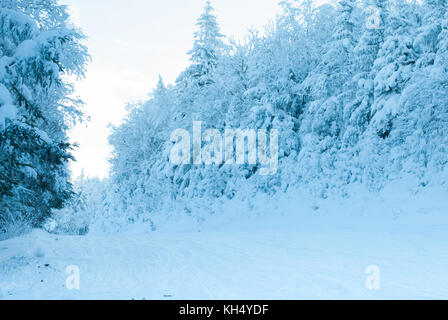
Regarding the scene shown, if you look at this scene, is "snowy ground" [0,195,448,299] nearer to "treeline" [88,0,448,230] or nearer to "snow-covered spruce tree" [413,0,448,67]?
"treeline" [88,0,448,230]

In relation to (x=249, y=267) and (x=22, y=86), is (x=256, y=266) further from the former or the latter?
(x=22, y=86)

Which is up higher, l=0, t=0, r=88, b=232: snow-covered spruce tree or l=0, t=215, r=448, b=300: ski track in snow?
l=0, t=0, r=88, b=232: snow-covered spruce tree

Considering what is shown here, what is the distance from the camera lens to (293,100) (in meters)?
19.3

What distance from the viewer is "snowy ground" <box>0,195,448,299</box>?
493 centimetres

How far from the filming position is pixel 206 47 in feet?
87.2

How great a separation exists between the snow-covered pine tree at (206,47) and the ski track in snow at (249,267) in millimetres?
18109

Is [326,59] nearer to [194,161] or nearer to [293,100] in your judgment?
[293,100]

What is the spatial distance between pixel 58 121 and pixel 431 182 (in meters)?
14.2

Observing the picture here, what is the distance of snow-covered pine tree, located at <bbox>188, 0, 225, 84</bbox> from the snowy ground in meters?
17.8

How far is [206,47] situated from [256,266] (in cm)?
2240

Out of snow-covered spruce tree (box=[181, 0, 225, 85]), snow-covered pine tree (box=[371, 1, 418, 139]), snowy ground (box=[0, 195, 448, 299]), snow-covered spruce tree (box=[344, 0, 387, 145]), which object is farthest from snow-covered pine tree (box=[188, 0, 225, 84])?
snowy ground (box=[0, 195, 448, 299])

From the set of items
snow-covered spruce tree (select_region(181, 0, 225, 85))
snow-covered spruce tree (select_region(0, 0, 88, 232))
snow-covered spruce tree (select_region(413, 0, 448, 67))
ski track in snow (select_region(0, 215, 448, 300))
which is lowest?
ski track in snow (select_region(0, 215, 448, 300))

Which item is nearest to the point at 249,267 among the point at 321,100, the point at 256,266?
the point at 256,266
